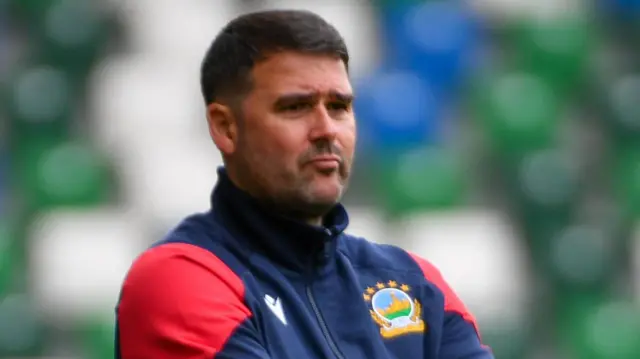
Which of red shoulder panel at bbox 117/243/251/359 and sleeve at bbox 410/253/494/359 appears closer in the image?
red shoulder panel at bbox 117/243/251/359

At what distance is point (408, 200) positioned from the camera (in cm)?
447

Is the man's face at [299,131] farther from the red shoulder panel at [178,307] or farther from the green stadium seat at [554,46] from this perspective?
the green stadium seat at [554,46]

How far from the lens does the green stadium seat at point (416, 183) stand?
14.7 ft

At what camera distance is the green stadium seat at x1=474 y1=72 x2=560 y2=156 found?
15.5 feet

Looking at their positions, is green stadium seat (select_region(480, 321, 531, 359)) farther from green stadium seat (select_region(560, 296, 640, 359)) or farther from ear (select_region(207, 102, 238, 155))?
ear (select_region(207, 102, 238, 155))

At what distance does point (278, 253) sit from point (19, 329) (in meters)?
2.87

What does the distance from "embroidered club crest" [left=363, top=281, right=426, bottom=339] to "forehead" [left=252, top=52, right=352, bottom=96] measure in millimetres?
243

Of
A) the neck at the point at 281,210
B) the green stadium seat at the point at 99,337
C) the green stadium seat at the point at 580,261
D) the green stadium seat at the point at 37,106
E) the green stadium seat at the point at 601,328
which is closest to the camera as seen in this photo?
the neck at the point at 281,210

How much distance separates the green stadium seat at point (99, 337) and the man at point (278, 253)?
2.67 meters

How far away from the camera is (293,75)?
1517 mm

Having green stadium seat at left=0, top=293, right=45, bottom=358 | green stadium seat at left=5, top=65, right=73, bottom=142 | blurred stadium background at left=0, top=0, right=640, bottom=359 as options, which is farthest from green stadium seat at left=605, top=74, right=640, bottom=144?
green stadium seat at left=0, top=293, right=45, bottom=358

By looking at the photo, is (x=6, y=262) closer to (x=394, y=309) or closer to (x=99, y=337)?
(x=99, y=337)

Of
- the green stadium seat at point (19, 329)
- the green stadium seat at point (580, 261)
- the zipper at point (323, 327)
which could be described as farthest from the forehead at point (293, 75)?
the green stadium seat at point (580, 261)

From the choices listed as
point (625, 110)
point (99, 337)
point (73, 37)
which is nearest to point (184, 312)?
point (99, 337)
